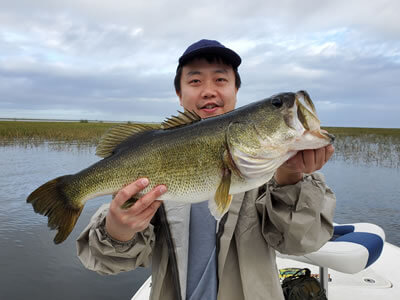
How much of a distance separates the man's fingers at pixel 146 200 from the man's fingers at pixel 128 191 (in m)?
0.06

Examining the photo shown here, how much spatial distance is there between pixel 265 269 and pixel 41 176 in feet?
41.9

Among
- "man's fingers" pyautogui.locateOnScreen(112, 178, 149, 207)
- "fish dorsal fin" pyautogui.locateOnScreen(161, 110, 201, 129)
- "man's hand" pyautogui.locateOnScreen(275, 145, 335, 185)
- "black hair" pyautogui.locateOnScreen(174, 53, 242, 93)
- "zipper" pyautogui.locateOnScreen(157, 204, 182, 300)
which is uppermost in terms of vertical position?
"black hair" pyautogui.locateOnScreen(174, 53, 242, 93)

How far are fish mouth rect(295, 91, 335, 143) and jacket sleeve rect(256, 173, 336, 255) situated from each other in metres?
0.40

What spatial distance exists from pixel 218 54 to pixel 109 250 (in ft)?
5.69

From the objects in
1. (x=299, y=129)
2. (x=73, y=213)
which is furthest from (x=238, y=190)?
(x=73, y=213)

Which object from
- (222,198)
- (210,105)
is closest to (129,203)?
(222,198)

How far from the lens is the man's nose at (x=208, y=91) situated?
2537 millimetres

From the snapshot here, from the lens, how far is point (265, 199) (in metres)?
2.21

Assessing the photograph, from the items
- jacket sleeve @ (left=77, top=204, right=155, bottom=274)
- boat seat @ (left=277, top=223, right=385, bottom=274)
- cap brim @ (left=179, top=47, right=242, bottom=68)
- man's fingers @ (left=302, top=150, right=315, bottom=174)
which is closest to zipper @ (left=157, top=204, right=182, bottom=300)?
jacket sleeve @ (left=77, top=204, right=155, bottom=274)

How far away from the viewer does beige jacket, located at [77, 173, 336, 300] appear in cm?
206

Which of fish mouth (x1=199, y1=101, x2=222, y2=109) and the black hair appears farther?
the black hair

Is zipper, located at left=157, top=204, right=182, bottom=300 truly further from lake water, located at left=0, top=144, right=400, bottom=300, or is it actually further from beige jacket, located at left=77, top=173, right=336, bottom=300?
lake water, located at left=0, top=144, right=400, bottom=300

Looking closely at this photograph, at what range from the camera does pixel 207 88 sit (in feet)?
8.42

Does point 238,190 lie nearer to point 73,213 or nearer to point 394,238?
point 73,213
